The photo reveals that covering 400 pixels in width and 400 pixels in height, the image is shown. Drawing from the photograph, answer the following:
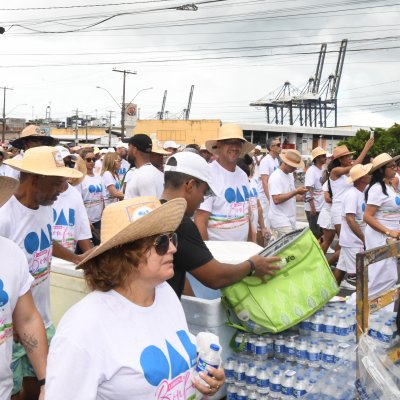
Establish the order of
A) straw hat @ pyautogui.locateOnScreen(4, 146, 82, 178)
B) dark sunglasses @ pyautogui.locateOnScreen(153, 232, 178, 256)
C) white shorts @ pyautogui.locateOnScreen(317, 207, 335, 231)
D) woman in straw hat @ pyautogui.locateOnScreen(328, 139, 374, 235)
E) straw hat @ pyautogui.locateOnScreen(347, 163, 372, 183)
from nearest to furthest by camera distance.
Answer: dark sunglasses @ pyautogui.locateOnScreen(153, 232, 178, 256) < straw hat @ pyautogui.locateOnScreen(4, 146, 82, 178) < straw hat @ pyautogui.locateOnScreen(347, 163, 372, 183) < woman in straw hat @ pyautogui.locateOnScreen(328, 139, 374, 235) < white shorts @ pyautogui.locateOnScreen(317, 207, 335, 231)

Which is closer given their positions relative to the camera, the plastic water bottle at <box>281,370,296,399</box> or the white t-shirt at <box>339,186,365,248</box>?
the plastic water bottle at <box>281,370,296,399</box>

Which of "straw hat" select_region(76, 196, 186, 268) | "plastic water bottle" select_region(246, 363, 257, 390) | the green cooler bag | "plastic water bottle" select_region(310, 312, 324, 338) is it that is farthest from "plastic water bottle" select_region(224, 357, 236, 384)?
"straw hat" select_region(76, 196, 186, 268)

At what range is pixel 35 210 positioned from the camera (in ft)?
11.4

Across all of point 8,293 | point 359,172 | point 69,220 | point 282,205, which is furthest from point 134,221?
point 282,205

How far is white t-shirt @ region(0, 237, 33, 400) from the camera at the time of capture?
7.87ft

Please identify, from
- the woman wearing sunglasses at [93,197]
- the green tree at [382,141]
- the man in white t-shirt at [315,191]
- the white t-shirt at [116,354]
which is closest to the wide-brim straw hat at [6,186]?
the white t-shirt at [116,354]

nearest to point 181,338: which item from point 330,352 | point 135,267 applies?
point 135,267

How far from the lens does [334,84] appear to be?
98.1 metres

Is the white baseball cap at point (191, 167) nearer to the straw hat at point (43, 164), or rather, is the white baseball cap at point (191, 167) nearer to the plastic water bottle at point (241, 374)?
the straw hat at point (43, 164)

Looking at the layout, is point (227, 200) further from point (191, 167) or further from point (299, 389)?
point (299, 389)

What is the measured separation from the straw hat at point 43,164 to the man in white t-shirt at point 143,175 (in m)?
2.51

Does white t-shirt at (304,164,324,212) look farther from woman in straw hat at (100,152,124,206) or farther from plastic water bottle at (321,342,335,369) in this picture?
plastic water bottle at (321,342,335,369)

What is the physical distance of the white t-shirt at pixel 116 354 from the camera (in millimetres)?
1777

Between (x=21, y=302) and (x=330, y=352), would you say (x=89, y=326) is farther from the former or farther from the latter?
(x=330, y=352)
